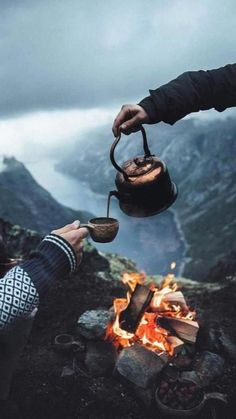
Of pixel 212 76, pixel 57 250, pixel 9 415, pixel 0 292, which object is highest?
pixel 212 76

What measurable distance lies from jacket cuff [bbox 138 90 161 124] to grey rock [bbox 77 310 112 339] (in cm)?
325

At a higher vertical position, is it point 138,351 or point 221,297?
point 221,297

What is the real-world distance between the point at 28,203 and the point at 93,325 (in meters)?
129

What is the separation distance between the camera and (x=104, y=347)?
596 centimetres

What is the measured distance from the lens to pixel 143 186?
149 inches

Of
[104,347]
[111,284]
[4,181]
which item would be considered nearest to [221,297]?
[111,284]

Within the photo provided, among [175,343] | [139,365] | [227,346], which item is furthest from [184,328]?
[139,365]

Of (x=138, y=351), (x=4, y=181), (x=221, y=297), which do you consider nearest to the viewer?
(x=138, y=351)

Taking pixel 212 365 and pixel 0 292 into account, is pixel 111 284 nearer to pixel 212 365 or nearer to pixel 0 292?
pixel 212 365

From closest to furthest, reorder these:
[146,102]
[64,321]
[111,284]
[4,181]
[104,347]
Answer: [146,102]
[104,347]
[64,321]
[111,284]
[4,181]

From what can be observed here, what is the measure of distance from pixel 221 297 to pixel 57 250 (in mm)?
5561

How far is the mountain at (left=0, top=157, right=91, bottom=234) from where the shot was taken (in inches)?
Result: 4171

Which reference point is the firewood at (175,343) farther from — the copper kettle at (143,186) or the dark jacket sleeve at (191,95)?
the dark jacket sleeve at (191,95)

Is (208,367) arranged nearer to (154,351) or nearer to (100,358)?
(154,351)
